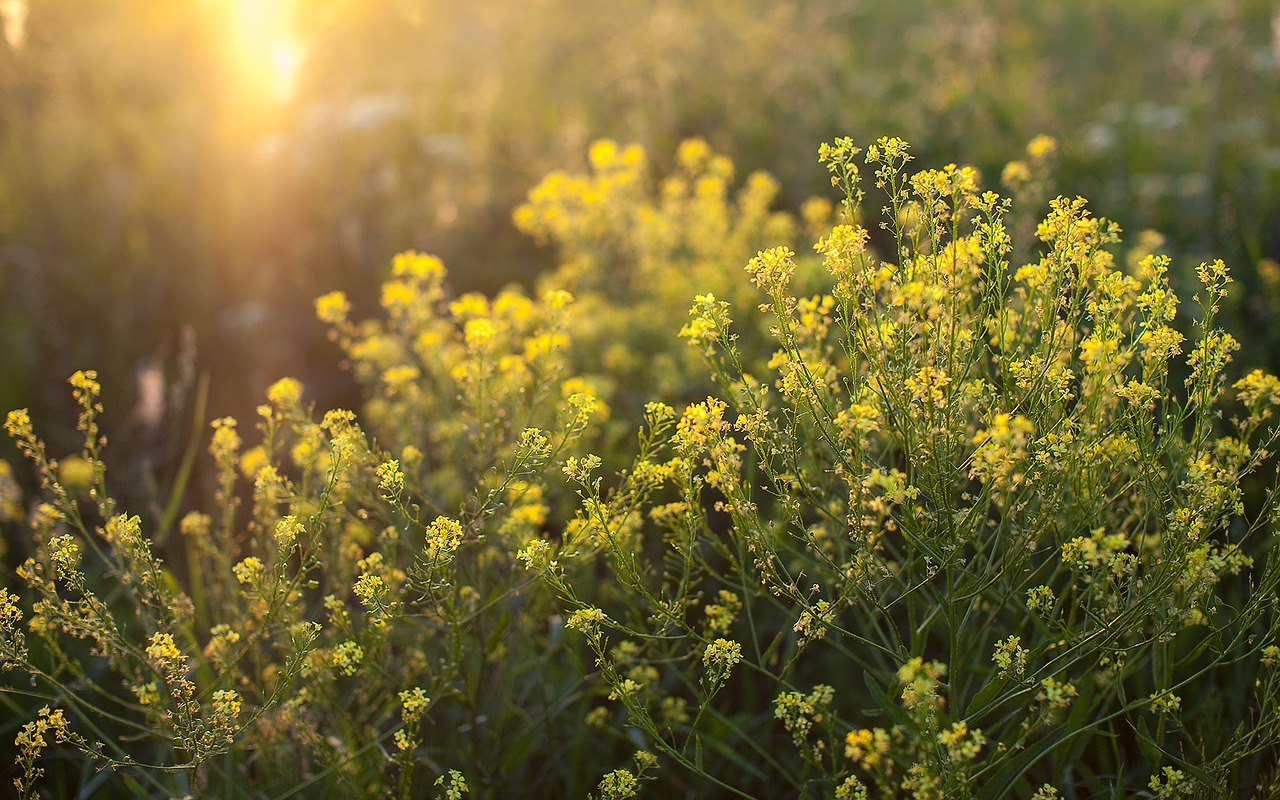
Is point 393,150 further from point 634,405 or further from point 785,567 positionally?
point 785,567

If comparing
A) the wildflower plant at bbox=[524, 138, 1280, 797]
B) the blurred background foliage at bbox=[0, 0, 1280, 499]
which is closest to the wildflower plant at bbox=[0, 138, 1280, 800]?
the wildflower plant at bbox=[524, 138, 1280, 797]

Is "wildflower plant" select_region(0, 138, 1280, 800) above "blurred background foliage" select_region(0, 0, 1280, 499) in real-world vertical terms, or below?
below

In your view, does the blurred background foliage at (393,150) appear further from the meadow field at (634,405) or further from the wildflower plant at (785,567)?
the wildflower plant at (785,567)

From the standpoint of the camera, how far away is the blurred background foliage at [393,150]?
486 cm

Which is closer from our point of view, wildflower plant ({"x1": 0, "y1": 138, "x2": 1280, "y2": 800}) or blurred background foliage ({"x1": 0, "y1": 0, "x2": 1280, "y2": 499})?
wildflower plant ({"x1": 0, "y1": 138, "x2": 1280, "y2": 800})

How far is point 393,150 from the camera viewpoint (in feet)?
20.4

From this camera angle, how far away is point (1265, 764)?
247cm

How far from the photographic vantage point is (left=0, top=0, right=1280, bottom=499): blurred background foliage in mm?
4859

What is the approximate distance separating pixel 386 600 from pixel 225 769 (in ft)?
2.75

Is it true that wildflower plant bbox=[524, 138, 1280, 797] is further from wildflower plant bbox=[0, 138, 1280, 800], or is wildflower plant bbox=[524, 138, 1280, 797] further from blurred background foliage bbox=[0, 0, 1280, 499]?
blurred background foliage bbox=[0, 0, 1280, 499]

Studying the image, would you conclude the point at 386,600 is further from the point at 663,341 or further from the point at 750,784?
the point at 663,341

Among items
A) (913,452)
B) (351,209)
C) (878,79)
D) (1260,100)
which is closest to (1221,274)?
(913,452)

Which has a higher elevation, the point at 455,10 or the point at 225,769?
the point at 455,10

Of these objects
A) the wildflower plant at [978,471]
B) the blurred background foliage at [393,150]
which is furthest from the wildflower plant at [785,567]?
the blurred background foliage at [393,150]
